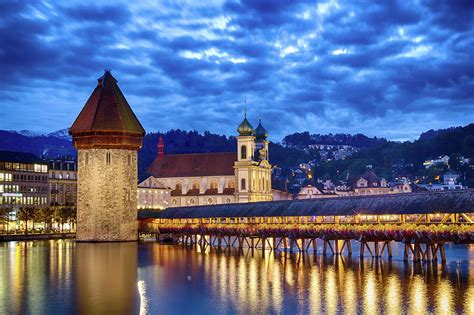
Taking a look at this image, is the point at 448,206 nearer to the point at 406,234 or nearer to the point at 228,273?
the point at 406,234

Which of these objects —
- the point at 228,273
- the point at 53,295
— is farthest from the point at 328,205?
the point at 53,295

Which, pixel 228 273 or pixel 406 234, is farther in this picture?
pixel 406 234

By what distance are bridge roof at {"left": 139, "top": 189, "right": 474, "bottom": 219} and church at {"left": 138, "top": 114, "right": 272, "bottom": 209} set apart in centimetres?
4014

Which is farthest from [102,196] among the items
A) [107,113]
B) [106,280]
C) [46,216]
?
[106,280]

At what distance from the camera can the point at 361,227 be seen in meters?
52.0

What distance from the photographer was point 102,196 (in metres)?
81.4

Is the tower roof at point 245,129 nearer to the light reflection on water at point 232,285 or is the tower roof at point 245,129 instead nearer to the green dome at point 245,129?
the green dome at point 245,129

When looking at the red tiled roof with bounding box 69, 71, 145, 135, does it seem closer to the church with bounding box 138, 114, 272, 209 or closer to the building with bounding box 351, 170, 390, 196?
the church with bounding box 138, 114, 272, 209

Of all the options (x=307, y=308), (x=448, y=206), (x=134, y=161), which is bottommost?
(x=307, y=308)

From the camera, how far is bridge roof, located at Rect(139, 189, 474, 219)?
45.9 metres

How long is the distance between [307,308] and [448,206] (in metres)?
18.2

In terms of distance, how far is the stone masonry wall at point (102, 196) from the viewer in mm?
81188

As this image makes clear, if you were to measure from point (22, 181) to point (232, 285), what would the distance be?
75780mm

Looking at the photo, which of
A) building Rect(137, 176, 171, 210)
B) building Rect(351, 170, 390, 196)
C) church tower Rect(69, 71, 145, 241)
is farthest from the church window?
building Rect(351, 170, 390, 196)
